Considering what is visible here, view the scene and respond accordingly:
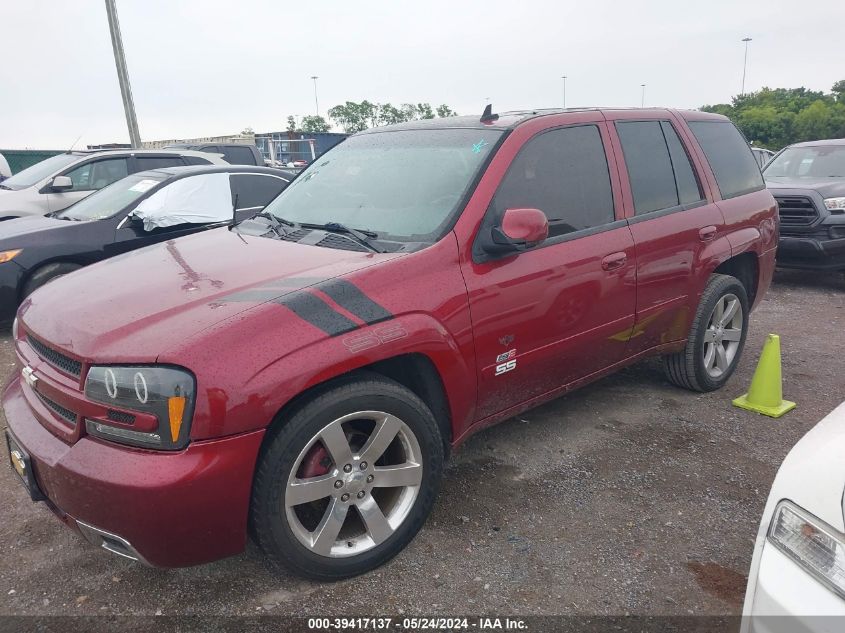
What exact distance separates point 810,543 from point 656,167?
2.72 meters

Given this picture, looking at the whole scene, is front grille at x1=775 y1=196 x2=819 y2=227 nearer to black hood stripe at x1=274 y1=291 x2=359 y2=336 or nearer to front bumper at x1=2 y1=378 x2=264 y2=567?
black hood stripe at x1=274 y1=291 x2=359 y2=336

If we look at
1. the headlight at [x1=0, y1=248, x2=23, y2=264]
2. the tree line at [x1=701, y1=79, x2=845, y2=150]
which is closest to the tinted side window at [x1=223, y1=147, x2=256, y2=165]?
the headlight at [x1=0, y1=248, x2=23, y2=264]

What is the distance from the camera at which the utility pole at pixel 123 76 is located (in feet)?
44.9

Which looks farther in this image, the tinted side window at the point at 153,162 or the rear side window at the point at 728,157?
the tinted side window at the point at 153,162

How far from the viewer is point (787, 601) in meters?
1.56

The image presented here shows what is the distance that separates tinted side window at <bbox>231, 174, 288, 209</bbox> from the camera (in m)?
6.85

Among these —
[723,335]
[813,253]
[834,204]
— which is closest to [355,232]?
[723,335]

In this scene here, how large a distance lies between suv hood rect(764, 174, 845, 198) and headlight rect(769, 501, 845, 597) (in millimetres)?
7342

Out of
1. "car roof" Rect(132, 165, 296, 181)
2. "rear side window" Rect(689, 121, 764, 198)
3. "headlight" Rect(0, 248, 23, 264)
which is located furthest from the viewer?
"car roof" Rect(132, 165, 296, 181)

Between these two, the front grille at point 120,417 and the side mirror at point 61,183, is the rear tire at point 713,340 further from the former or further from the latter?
the side mirror at point 61,183

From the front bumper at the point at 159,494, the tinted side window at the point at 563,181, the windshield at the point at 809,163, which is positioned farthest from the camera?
the windshield at the point at 809,163

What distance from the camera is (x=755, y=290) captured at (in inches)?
185

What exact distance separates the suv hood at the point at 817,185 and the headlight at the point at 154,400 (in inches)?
318

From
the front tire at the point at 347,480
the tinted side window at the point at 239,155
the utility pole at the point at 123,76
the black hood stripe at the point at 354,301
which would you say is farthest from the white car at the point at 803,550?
the utility pole at the point at 123,76
